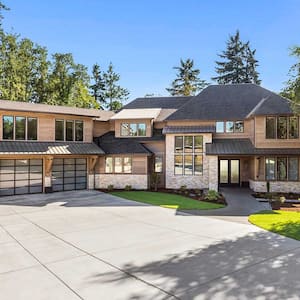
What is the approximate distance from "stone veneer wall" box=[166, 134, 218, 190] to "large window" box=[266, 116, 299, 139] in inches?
170

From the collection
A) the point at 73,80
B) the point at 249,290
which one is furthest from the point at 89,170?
the point at 73,80

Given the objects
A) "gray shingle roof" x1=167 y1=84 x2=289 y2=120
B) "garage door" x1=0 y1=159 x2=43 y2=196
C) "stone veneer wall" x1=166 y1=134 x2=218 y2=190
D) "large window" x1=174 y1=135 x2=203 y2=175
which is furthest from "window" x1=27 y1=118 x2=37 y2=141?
"large window" x1=174 y1=135 x2=203 y2=175

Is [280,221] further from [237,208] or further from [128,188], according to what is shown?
[128,188]

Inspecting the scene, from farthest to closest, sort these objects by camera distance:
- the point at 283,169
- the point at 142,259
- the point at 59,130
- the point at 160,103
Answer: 1. the point at 160,103
2. the point at 59,130
3. the point at 283,169
4. the point at 142,259

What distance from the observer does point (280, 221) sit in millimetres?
12109

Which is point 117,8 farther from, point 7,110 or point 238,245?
point 238,245

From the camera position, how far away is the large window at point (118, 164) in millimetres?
23000

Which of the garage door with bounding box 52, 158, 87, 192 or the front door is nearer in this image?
the garage door with bounding box 52, 158, 87, 192

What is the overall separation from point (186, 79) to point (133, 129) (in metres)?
28.7

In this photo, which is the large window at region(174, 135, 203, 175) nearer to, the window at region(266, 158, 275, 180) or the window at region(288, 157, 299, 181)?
the window at region(266, 158, 275, 180)

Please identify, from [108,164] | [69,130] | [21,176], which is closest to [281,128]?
[108,164]

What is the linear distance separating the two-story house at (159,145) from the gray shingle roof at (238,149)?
0.07m

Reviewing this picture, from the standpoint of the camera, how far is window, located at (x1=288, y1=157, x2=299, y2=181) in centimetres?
2028

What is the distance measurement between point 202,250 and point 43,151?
14.8 m
